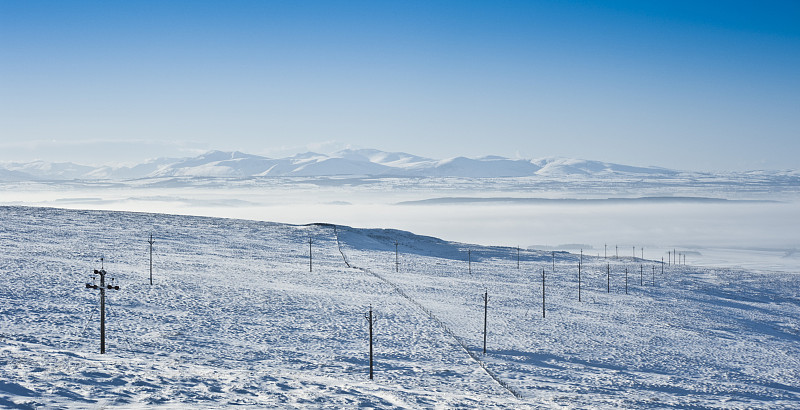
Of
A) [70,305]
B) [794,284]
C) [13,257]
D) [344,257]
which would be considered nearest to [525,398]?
[70,305]

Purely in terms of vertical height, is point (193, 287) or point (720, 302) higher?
point (193, 287)

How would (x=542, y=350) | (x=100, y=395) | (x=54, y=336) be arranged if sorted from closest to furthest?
(x=100, y=395), (x=54, y=336), (x=542, y=350)

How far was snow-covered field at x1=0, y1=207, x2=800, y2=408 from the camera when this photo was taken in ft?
88.7

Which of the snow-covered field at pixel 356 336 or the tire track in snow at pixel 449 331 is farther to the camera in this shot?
the tire track in snow at pixel 449 331

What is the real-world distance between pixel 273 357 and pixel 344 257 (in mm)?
56954

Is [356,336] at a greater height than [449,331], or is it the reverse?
[356,336]

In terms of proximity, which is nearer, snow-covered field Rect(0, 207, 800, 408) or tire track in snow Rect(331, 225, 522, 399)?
snow-covered field Rect(0, 207, 800, 408)

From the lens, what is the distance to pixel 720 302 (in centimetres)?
7781

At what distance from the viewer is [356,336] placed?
42562mm

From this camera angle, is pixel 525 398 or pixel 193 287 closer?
pixel 525 398

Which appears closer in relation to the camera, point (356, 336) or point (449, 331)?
point (356, 336)

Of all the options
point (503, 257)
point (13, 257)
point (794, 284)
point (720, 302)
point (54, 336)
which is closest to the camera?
point (54, 336)

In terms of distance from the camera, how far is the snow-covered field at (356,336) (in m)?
27.0

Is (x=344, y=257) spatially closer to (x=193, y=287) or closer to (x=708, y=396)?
(x=193, y=287)
